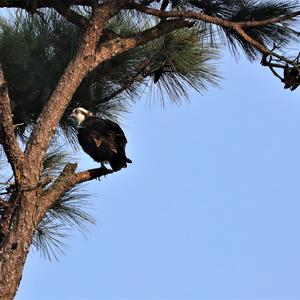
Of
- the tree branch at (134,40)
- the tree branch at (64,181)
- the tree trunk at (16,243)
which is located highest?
the tree branch at (134,40)

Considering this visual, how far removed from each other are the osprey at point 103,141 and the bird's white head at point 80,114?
0.05 ft

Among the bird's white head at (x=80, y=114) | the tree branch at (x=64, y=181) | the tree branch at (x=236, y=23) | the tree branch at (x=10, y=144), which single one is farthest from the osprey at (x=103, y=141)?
the tree branch at (x=10, y=144)

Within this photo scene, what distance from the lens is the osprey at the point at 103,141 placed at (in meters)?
4.14

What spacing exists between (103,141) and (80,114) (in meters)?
0.34

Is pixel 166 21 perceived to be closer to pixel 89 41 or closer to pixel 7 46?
pixel 89 41

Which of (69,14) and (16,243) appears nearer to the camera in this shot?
(16,243)

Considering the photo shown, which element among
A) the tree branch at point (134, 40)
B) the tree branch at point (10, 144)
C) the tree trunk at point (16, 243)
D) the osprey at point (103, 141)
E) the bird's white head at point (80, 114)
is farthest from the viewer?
the bird's white head at point (80, 114)

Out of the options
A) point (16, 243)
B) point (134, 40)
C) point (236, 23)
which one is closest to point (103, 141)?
point (134, 40)

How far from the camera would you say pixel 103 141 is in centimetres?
420

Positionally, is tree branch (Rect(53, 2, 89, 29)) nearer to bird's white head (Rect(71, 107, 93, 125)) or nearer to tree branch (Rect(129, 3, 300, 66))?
tree branch (Rect(129, 3, 300, 66))

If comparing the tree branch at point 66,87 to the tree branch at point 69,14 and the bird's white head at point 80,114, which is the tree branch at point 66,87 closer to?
the tree branch at point 69,14

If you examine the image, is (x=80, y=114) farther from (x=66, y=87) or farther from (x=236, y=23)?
(x=236, y=23)

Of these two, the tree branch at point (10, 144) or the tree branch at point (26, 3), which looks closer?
the tree branch at point (10, 144)

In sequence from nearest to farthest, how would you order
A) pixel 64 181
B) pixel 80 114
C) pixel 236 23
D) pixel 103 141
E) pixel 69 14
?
pixel 64 181, pixel 236 23, pixel 69 14, pixel 103 141, pixel 80 114
